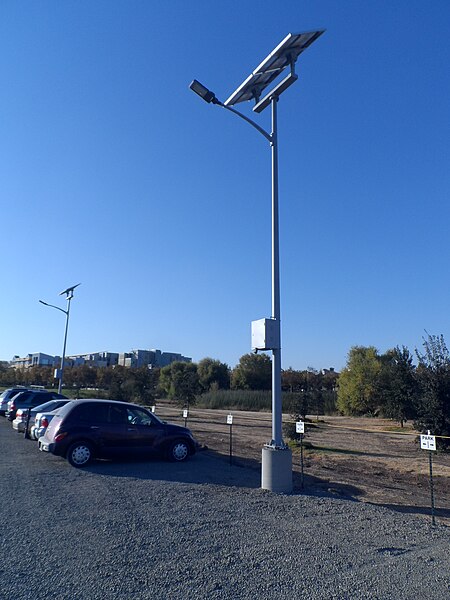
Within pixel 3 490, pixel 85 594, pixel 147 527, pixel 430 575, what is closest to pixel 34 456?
pixel 3 490

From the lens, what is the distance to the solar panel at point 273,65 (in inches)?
428

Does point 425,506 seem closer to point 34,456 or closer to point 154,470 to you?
point 154,470

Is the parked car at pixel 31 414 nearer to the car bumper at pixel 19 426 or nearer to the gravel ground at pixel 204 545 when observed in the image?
the car bumper at pixel 19 426

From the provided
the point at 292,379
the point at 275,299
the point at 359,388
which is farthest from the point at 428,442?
the point at 292,379

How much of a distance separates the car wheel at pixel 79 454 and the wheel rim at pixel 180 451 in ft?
7.46

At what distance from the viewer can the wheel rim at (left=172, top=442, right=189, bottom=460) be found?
14.3 metres

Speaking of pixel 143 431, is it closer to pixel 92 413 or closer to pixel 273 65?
pixel 92 413

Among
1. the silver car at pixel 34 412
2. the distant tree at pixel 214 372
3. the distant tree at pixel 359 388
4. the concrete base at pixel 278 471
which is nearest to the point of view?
the concrete base at pixel 278 471

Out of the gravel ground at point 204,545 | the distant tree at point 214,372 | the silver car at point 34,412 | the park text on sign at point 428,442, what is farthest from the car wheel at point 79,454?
the distant tree at point 214,372

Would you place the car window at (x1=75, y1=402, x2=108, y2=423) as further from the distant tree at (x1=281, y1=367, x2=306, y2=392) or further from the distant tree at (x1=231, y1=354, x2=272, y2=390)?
the distant tree at (x1=281, y1=367, x2=306, y2=392)

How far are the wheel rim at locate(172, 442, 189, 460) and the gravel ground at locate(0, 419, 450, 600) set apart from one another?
3.16m

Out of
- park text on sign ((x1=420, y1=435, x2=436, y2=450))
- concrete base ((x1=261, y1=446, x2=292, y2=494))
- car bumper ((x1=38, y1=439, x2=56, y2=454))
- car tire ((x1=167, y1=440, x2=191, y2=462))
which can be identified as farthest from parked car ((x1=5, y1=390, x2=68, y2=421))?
park text on sign ((x1=420, y1=435, x2=436, y2=450))

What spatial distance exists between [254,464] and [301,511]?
20.0ft

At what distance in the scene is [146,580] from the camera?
215 inches
